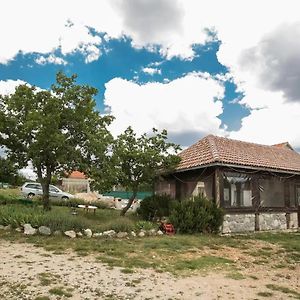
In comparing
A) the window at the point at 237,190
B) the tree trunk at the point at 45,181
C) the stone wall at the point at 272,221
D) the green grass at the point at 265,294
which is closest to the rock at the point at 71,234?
the tree trunk at the point at 45,181

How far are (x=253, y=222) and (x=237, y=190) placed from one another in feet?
5.94

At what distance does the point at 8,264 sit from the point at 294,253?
8507 mm

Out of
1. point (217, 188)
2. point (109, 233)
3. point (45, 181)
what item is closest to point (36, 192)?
point (45, 181)

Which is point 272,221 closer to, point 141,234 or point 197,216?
point 197,216

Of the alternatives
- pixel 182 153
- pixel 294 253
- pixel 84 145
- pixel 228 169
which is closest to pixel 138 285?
pixel 294 253

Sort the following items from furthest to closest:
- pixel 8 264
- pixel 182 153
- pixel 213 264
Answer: pixel 182 153 → pixel 213 264 → pixel 8 264

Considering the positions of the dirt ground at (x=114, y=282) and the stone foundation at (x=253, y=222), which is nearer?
the dirt ground at (x=114, y=282)

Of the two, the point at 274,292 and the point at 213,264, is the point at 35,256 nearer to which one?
the point at 213,264

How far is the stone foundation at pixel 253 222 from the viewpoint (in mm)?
15740

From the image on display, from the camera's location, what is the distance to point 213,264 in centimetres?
891

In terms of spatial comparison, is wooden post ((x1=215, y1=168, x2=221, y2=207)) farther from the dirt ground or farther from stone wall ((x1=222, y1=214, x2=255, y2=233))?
the dirt ground

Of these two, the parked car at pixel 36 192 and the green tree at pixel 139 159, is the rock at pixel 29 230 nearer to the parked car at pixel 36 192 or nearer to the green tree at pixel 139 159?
the green tree at pixel 139 159

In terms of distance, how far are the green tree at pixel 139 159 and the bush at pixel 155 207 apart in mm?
1054

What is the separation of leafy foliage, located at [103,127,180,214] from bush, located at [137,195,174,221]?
3.52ft
